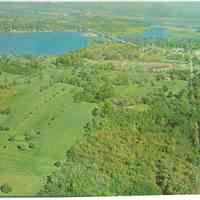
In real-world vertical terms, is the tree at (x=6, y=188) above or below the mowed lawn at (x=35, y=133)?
below

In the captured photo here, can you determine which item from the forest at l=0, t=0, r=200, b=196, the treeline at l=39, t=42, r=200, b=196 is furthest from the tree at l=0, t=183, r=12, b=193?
the treeline at l=39, t=42, r=200, b=196

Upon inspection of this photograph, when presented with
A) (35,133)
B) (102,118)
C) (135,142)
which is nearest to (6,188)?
(35,133)

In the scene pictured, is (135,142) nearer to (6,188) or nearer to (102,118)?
(102,118)

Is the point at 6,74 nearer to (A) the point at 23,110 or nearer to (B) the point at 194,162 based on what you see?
(A) the point at 23,110

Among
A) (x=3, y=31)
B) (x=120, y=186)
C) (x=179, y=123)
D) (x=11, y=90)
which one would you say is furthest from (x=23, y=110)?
(x=179, y=123)

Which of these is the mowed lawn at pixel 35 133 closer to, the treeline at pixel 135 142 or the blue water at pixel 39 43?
the treeline at pixel 135 142

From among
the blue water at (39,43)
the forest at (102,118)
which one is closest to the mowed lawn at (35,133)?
the forest at (102,118)
